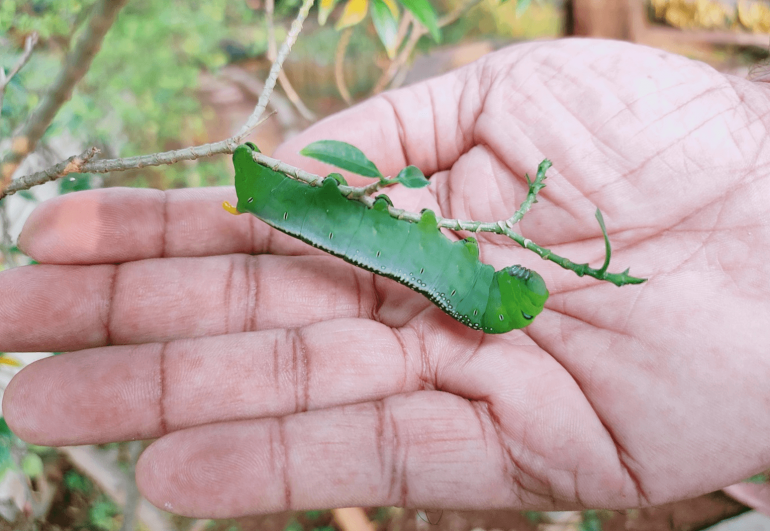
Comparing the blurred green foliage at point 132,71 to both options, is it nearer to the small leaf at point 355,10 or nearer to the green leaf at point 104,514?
the small leaf at point 355,10

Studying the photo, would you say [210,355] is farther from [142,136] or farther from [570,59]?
[142,136]

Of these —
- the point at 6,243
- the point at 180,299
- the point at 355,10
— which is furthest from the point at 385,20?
the point at 6,243

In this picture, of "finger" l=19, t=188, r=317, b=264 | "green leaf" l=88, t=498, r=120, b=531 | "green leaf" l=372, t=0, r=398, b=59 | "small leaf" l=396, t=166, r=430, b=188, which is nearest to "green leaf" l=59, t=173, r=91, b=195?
"finger" l=19, t=188, r=317, b=264

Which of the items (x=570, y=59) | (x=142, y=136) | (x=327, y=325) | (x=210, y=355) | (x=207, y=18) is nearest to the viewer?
(x=210, y=355)

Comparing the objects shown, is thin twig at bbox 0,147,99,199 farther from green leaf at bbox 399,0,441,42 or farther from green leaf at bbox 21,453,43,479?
green leaf at bbox 21,453,43,479

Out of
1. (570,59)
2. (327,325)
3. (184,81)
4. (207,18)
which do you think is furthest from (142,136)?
(570,59)

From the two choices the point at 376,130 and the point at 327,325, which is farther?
the point at 376,130

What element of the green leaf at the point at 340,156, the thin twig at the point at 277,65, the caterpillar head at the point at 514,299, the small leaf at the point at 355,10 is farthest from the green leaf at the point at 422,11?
the caterpillar head at the point at 514,299
